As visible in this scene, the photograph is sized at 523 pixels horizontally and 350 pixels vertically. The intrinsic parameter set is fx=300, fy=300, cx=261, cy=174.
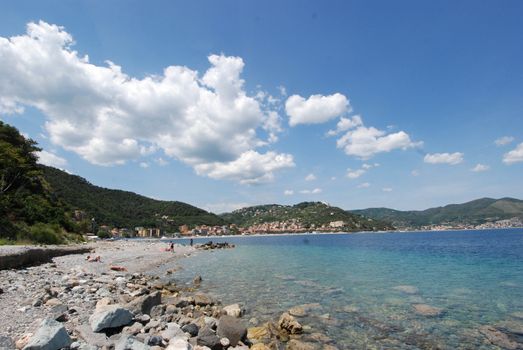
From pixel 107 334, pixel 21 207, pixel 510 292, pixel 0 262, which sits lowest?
pixel 510 292

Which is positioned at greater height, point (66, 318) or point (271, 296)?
point (66, 318)

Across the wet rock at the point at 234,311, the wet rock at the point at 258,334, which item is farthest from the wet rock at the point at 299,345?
the wet rock at the point at 234,311

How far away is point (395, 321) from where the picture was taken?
1320 cm

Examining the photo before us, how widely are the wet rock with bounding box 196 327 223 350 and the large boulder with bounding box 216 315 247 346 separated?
0.68 metres

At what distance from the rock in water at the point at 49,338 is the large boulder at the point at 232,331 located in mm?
4483

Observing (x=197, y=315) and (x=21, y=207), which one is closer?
(x=197, y=315)

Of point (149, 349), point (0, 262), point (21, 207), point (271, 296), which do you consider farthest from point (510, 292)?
point (21, 207)

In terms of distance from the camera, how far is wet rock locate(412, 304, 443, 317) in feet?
46.5

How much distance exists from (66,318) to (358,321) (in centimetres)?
1133

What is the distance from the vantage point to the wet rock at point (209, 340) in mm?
8877

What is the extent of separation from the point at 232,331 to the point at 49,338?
5.18 m

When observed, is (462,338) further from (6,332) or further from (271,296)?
(6,332)

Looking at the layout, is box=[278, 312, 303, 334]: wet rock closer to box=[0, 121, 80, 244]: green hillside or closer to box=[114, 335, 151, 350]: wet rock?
box=[114, 335, 151, 350]: wet rock

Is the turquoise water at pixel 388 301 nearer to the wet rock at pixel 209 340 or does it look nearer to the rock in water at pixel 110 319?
the wet rock at pixel 209 340
